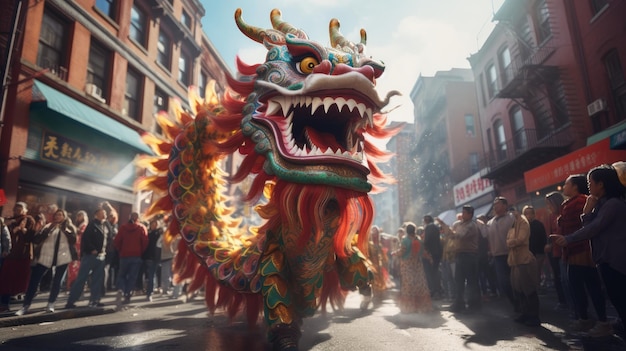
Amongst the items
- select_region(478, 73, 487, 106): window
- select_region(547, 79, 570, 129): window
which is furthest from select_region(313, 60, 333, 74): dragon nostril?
select_region(478, 73, 487, 106): window

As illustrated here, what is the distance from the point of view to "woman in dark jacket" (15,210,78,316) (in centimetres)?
591

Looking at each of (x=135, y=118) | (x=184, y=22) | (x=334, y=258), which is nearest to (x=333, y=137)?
(x=334, y=258)

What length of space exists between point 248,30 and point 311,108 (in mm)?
1209

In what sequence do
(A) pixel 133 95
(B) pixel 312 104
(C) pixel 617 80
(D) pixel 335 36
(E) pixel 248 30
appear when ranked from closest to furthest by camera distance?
(B) pixel 312 104
(E) pixel 248 30
(D) pixel 335 36
(C) pixel 617 80
(A) pixel 133 95

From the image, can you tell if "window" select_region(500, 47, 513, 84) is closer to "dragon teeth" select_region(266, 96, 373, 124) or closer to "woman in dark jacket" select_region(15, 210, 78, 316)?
"dragon teeth" select_region(266, 96, 373, 124)

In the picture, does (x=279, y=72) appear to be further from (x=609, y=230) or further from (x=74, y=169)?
(x=74, y=169)

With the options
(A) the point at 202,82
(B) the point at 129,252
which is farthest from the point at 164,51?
(B) the point at 129,252

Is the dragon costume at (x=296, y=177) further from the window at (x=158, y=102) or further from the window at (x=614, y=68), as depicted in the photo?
the window at (x=158, y=102)

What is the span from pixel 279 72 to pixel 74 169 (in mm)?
9642

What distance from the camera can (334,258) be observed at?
11.8ft

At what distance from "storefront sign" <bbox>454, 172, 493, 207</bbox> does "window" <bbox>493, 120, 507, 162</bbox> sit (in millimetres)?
1316

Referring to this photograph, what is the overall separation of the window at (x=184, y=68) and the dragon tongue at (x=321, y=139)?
54.6ft

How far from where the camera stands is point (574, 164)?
10242 millimetres

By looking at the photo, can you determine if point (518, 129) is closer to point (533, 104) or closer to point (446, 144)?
point (533, 104)
